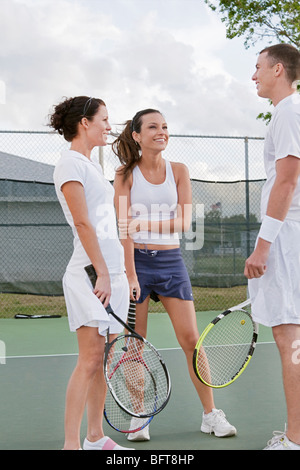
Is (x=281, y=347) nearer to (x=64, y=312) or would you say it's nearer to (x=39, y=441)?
(x=39, y=441)

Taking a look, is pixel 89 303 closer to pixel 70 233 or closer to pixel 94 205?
pixel 94 205

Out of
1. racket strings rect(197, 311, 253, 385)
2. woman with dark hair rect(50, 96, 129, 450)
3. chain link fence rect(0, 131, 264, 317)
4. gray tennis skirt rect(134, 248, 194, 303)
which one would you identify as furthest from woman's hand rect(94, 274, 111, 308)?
chain link fence rect(0, 131, 264, 317)

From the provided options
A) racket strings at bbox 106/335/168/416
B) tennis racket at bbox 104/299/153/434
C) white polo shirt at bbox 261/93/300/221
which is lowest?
tennis racket at bbox 104/299/153/434

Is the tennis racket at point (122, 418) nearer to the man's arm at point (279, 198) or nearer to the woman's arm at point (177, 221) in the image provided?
the woman's arm at point (177, 221)

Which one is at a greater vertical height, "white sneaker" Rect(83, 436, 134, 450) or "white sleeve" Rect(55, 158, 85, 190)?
"white sleeve" Rect(55, 158, 85, 190)

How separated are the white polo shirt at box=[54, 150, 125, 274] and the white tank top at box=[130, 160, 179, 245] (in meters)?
0.62

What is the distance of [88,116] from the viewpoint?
10.6 ft

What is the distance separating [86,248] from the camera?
120 inches

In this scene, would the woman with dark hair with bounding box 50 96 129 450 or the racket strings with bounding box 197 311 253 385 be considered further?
the racket strings with bounding box 197 311 253 385

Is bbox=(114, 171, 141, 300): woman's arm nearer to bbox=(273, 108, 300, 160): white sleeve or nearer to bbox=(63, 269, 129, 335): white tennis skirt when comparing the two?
bbox=(63, 269, 129, 335): white tennis skirt

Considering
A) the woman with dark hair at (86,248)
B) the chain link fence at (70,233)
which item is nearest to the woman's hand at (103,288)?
the woman with dark hair at (86,248)

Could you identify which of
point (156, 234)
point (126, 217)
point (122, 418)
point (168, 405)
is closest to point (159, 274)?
point (156, 234)

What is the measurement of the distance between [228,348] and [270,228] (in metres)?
1.15

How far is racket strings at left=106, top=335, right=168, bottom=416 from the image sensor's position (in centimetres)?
345
